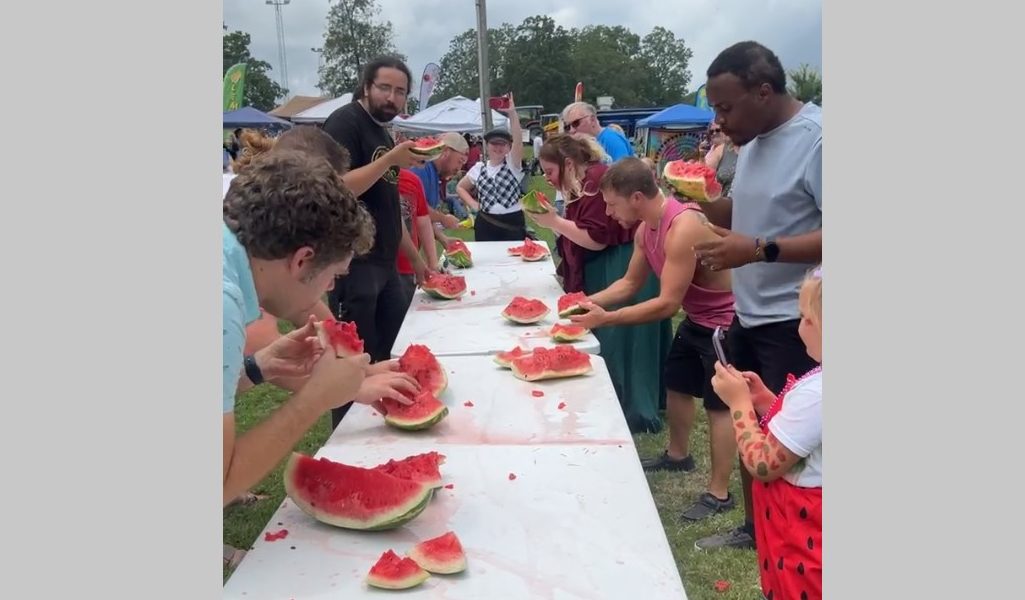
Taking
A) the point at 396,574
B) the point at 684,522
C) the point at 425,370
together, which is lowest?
the point at 684,522

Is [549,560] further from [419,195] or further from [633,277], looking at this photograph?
[419,195]

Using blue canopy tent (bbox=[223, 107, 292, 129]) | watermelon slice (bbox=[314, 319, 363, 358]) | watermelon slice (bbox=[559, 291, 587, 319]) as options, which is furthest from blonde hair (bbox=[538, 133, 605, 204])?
blue canopy tent (bbox=[223, 107, 292, 129])

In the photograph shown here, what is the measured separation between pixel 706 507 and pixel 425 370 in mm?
2095

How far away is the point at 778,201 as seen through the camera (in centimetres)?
292

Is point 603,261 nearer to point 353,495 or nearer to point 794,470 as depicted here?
point 794,470

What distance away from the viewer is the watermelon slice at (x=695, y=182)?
343 cm

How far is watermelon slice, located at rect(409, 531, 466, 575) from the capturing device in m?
1.66

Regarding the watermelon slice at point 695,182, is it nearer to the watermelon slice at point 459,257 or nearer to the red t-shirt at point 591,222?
the red t-shirt at point 591,222

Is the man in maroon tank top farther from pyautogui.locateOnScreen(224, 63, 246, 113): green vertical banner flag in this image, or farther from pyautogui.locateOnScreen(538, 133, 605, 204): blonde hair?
pyautogui.locateOnScreen(224, 63, 246, 113): green vertical banner flag

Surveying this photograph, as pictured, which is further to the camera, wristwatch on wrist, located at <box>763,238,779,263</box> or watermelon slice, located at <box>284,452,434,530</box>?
wristwatch on wrist, located at <box>763,238,779,263</box>

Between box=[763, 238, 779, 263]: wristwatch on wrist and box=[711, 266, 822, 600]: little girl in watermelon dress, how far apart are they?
23.4 inches

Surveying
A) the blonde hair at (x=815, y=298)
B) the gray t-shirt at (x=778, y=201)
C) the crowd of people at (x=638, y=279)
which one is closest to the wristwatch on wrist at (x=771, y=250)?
the crowd of people at (x=638, y=279)

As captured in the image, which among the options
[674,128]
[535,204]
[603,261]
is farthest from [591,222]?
[674,128]

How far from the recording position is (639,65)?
62656mm
